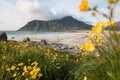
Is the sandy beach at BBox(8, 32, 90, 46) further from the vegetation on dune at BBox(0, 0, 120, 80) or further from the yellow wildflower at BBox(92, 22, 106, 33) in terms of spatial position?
the yellow wildflower at BBox(92, 22, 106, 33)

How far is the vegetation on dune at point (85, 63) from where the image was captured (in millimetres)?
2889

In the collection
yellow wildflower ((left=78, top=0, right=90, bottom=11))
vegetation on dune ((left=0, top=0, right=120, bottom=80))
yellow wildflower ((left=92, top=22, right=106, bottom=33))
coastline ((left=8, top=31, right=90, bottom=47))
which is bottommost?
coastline ((left=8, top=31, right=90, bottom=47))

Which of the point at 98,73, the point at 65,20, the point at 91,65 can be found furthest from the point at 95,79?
the point at 65,20

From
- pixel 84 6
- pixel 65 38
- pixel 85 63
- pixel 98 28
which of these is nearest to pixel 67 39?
pixel 65 38

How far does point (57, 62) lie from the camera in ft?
23.1

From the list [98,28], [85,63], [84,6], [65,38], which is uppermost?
[84,6]

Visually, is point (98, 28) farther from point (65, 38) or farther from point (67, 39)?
point (65, 38)

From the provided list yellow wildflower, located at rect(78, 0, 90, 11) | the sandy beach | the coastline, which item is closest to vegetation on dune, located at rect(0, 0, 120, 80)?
yellow wildflower, located at rect(78, 0, 90, 11)

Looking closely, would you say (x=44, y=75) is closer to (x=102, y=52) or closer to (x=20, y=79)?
(x=20, y=79)

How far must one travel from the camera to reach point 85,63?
5.08 meters

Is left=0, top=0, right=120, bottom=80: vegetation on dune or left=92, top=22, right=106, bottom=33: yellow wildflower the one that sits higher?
left=92, top=22, right=106, bottom=33: yellow wildflower

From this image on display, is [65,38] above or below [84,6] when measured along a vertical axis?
below

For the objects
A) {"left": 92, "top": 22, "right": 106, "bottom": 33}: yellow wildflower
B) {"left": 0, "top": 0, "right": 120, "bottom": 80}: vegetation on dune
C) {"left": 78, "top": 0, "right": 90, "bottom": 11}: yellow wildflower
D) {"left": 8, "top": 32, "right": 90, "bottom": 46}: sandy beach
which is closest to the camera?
{"left": 78, "top": 0, "right": 90, "bottom": 11}: yellow wildflower

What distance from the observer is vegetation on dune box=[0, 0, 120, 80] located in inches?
114
